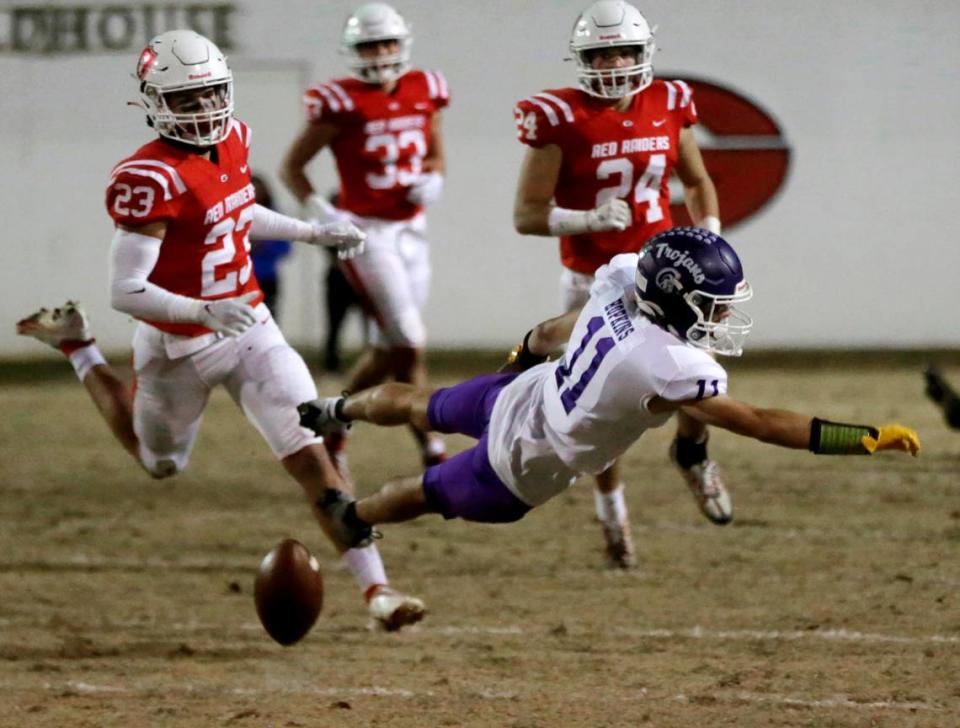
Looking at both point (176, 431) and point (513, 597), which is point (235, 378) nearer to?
point (176, 431)

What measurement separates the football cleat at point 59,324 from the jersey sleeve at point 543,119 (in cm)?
174

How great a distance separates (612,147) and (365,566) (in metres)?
1.77

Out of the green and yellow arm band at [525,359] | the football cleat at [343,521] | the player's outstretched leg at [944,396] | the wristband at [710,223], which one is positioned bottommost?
the player's outstretched leg at [944,396]

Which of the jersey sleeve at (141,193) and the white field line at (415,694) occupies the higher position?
the jersey sleeve at (141,193)

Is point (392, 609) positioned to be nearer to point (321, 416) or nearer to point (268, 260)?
point (321, 416)

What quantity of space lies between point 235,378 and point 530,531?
6.55 feet

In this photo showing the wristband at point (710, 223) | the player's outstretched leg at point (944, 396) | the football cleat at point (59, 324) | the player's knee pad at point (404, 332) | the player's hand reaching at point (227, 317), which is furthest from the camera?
the player's outstretched leg at point (944, 396)

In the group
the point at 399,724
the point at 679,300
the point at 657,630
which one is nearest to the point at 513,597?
the point at 657,630

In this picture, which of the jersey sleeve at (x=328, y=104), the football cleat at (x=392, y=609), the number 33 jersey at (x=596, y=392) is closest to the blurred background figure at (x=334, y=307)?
the jersey sleeve at (x=328, y=104)

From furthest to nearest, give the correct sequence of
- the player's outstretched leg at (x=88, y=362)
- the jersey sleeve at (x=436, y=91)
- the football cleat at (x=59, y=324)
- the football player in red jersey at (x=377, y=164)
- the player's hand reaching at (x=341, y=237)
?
the jersey sleeve at (x=436, y=91) < the football player in red jersey at (x=377, y=164) < the football cleat at (x=59, y=324) < the player's outstretched leg at (x=88, y=362) < the player's hand reaching at (x=341, y=237)

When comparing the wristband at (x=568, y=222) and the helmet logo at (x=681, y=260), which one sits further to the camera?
the wristband at (x=568, y=222)

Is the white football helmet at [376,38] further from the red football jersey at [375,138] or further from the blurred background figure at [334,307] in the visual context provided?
the blurred background figure at [334,307]

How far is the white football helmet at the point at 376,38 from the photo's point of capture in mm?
7746

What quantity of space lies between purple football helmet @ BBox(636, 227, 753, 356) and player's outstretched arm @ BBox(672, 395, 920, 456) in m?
0.20
